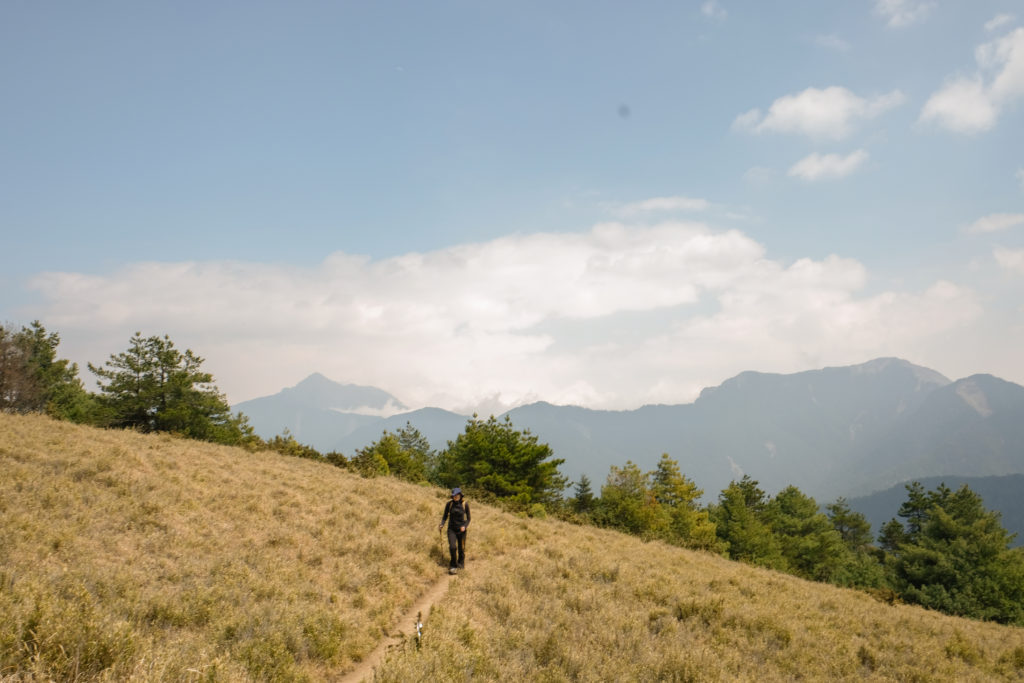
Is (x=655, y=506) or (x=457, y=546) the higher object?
(x=457, y=546)

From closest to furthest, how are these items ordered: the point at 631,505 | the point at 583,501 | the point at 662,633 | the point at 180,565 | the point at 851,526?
the point at 180,565, the point at 662,633, the point at 631,505, the point at 583,501, the point at 851,526

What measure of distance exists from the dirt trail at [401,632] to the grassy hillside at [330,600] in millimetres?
226

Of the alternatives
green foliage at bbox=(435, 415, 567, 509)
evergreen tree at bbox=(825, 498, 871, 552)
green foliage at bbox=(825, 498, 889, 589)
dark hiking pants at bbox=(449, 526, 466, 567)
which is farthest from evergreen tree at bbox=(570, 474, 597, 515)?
evergreen tree at bbox=(825, 498, 871, 552)

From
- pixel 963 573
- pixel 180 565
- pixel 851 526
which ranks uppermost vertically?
pixel 180 565

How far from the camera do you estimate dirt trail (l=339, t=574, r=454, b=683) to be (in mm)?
7652

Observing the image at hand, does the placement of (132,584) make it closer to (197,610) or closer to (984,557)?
(197,610)

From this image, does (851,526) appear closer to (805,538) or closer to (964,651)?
(805,538)

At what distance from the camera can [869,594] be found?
19.3 meters

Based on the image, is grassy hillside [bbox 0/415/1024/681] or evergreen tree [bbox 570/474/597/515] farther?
evergreen tree [bbox 570/474/597/515]

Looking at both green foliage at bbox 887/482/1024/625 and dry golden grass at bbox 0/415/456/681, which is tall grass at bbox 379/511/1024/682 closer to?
dry golden grass at bbox 0/415/456/681

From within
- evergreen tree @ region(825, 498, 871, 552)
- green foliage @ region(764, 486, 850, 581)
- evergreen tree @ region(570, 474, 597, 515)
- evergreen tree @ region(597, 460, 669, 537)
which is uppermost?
evergreen tree @ region(597, 460, 669, 537)

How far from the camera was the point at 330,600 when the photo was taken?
10.1 metres

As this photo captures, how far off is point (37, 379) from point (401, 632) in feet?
199

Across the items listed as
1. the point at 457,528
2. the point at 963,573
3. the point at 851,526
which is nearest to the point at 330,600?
the point at 457,528
